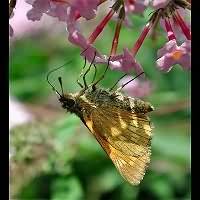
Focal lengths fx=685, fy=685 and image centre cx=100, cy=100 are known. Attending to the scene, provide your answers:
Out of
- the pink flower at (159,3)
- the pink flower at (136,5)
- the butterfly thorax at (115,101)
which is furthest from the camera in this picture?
the butterfly thorax at (115,101)

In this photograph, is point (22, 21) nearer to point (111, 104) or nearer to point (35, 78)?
point (35, 78)

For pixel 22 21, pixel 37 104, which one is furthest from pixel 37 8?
pixel 22 21

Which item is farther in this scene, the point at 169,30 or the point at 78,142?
the point at 78,142

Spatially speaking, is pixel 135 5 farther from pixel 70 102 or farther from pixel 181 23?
pixel 70 102

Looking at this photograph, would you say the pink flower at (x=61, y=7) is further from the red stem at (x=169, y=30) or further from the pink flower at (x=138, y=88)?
the pink flower at (x=138, y=88)

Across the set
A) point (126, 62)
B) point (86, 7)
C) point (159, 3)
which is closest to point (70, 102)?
point (126, 62)

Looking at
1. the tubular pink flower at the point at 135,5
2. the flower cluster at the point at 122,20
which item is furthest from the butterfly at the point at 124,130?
the tubular pink flower at the point at 135,5
